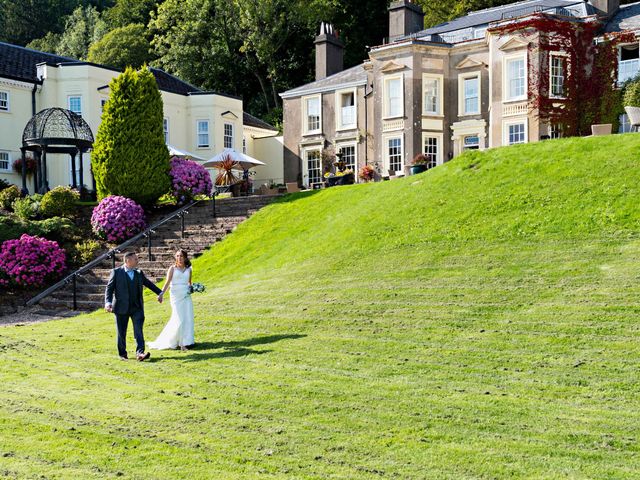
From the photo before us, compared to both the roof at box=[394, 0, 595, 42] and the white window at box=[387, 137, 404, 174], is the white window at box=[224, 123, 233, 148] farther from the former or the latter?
the roof at box=[394, 0, 595, 42]

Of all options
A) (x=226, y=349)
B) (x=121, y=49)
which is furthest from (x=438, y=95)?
(x=121, y=49)

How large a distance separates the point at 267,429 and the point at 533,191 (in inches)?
517

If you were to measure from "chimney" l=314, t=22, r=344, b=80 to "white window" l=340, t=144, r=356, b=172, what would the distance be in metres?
5.54

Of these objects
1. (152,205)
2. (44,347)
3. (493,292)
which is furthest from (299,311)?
(152,205)

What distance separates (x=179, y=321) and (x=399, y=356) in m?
4.05

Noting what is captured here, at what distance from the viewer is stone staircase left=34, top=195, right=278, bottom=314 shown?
881 inches

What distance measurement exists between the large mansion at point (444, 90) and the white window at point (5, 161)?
14.4 metres

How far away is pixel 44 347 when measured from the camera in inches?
573

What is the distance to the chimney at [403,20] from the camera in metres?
41.5

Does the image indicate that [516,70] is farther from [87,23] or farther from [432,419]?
[87,23]

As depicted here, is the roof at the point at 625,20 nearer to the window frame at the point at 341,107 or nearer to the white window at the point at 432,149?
the white window at the point at 432,149

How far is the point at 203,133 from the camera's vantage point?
46.2 m

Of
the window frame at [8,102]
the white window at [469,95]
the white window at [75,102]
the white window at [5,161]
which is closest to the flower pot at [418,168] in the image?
the white window at [469,95]

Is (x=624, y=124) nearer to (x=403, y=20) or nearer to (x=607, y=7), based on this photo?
(x=607, y=7)
